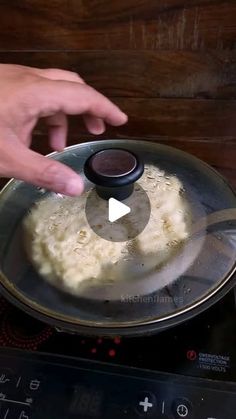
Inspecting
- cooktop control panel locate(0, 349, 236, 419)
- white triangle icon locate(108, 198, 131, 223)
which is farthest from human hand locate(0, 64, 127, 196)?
cooktop control panel locate(0, 349, 236, 419)

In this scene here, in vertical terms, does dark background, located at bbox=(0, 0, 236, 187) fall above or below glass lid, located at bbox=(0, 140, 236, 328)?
above

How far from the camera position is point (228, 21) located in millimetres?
747

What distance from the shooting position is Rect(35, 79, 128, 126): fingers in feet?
1.83

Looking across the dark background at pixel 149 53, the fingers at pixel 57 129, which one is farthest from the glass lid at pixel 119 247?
the dark background at pixel 149 53

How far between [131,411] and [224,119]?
62 centimetres

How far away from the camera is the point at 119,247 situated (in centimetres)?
64

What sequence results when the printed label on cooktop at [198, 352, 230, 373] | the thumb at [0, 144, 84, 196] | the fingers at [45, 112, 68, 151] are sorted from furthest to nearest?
the fingers at [45, 112, 68, 151], the printed label on cooktop at [198, 352, 230, 373], the thumb at [0, 144, 84, 196]

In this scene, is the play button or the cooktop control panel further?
the play button

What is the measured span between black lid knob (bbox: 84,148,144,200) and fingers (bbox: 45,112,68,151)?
0.14 meters

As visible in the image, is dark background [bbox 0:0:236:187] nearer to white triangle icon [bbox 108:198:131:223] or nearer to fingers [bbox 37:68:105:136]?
fingers [bbox 37:68:105:136]

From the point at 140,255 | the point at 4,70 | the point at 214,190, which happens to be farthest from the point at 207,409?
the point at 4,70

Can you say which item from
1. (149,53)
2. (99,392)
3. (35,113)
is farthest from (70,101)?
(99,392)

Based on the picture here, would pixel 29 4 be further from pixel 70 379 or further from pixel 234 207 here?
pixel 70 379

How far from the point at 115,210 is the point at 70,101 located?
0.18m
